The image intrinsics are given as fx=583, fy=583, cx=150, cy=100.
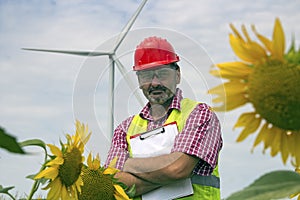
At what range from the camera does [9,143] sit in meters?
0.47

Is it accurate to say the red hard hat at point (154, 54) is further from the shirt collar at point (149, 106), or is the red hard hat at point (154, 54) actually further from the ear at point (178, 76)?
the shirt collar at point (149, 106)

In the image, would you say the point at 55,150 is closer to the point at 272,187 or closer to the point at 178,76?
the point at 178,76

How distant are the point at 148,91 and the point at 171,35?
0.60 ft

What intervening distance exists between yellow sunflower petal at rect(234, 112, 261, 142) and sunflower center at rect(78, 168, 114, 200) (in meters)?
0.94

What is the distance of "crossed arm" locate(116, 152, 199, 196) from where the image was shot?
206cm

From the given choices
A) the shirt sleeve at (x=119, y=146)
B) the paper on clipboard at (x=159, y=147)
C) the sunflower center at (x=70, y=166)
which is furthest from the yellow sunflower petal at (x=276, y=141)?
the shirt sleeve at (x=119, y=146)

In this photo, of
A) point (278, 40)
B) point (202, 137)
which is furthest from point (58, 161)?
point (278, 40)

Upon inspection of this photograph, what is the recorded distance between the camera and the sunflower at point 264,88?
2.51ft

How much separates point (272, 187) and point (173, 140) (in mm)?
1510

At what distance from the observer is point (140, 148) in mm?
Result: 2041

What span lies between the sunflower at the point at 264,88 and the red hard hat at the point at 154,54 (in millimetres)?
855

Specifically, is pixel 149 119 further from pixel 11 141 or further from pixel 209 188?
pixel 11 141

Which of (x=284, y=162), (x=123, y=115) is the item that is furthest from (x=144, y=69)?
(x=284, y=162)

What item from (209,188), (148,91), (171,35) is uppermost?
(171,35)
